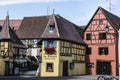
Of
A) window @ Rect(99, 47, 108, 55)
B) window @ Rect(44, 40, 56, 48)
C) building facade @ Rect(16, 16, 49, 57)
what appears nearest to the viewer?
window @ Rect(44, 40, 56, 48)

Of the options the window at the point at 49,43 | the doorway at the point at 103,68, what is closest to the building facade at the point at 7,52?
the window at the point at 49,43

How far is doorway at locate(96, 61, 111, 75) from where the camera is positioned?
56500 millimetres

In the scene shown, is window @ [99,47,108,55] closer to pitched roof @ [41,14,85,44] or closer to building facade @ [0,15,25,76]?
pitched roof @ [41,14,85,44]

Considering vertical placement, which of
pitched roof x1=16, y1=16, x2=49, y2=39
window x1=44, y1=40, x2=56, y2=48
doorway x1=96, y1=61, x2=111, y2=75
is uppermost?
pitched roof x1=16, y1=16, x2=49, y2=39

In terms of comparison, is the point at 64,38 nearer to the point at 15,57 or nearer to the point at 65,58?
the point at 65,58

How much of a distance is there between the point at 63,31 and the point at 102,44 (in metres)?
8.58

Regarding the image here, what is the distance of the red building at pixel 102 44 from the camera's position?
56.4 m

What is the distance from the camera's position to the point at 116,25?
5919cm

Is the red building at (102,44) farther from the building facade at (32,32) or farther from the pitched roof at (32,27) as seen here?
the pitched roof at (32,27)

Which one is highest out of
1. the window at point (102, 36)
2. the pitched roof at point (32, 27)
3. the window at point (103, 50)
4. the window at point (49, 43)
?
the pitched roof at point (32, 27)

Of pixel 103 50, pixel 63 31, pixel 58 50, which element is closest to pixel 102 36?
pixel 103 50

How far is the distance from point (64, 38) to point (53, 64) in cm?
447

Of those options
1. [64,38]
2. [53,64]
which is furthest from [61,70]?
[64,38]

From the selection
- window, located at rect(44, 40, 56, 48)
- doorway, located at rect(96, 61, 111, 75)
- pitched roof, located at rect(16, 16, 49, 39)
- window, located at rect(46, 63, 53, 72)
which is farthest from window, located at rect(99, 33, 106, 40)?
pitched roof, located at rect(16, 16, 49, 39)
